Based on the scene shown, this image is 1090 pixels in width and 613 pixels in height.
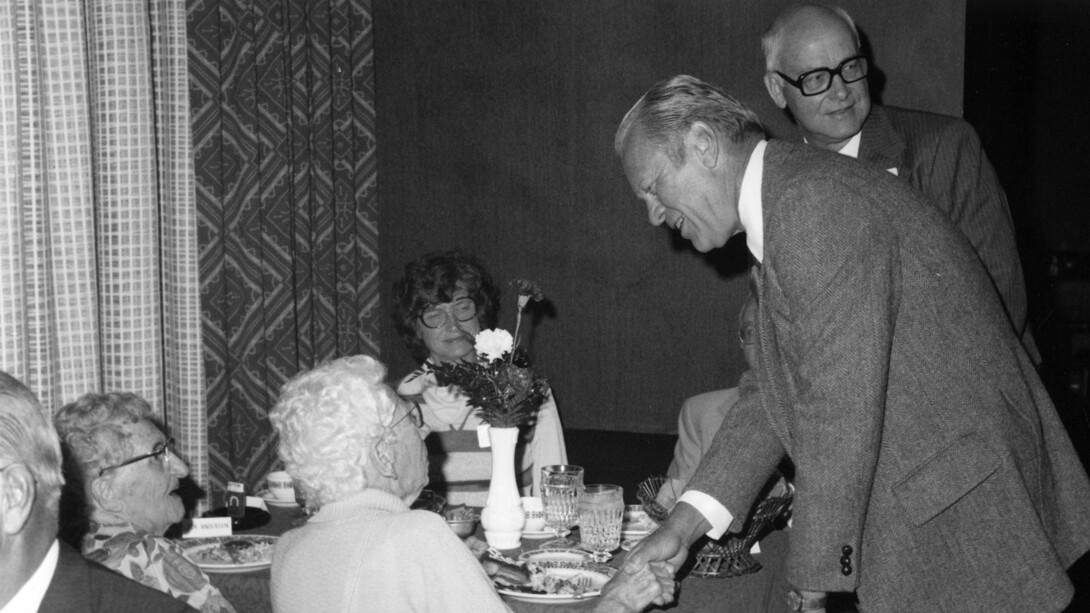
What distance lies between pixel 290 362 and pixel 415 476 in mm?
2366

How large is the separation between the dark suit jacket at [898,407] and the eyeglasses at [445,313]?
185 centimetres

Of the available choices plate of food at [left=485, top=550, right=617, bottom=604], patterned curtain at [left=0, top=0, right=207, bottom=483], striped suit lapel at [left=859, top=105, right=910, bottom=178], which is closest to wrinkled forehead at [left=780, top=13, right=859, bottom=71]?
Answer: striped suit lapel at [left=859, top=105, right=910, bottom=178]

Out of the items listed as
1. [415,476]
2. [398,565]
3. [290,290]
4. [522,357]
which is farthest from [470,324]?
[398,565]

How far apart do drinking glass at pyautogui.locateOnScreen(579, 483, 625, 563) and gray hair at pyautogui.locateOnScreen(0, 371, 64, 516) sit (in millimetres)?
1183

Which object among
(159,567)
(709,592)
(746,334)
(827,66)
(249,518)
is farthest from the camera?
(746,334)

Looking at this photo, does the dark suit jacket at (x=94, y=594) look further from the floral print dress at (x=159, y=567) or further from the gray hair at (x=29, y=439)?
the floral print dress at (x=159, y=567)

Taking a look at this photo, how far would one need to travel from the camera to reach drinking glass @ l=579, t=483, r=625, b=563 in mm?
2322

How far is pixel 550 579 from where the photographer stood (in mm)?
2121

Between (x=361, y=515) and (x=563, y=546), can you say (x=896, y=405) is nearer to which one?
(x=361, y=515)

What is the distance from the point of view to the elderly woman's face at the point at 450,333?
333 cm

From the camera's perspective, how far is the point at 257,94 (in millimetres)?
4062

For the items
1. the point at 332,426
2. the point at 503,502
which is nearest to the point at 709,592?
the point at 503,502

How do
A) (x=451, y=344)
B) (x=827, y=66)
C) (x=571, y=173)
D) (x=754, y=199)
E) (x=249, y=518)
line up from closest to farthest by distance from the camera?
(x=754, y=199), (x=249, y=518), (x=827, y=66), (x=451, y=344), (x=571, y=173)

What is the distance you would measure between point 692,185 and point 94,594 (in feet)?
3.45
